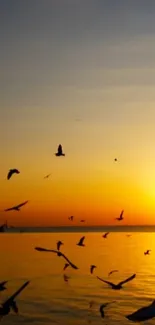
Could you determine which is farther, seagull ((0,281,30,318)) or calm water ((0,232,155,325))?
calm water ((0,232,155,325))

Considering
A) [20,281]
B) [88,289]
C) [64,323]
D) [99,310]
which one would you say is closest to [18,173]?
[64,323]

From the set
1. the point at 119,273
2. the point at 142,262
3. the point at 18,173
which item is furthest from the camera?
the point at 142,262

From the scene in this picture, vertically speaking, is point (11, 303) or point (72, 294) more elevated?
point (11, 303)

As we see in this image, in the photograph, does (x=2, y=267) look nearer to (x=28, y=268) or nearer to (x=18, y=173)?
(x=28, y=268)

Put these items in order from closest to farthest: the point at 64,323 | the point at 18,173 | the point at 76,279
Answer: the point at 18,173
the point at 64,323
the point at 76,279

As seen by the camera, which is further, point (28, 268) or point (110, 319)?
point (28, 268)

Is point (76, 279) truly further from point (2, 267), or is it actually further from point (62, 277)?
point (2, 267)

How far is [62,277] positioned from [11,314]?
75.7ft

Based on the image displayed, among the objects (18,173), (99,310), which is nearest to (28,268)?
(99,310)

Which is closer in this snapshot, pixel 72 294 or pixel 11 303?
pixel 11 303

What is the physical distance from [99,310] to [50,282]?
1707 cm

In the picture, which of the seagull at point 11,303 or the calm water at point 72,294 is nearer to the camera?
the seagull at point 11,303

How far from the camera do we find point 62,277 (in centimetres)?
5988

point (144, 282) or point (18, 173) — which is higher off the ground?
point (18, 173)
